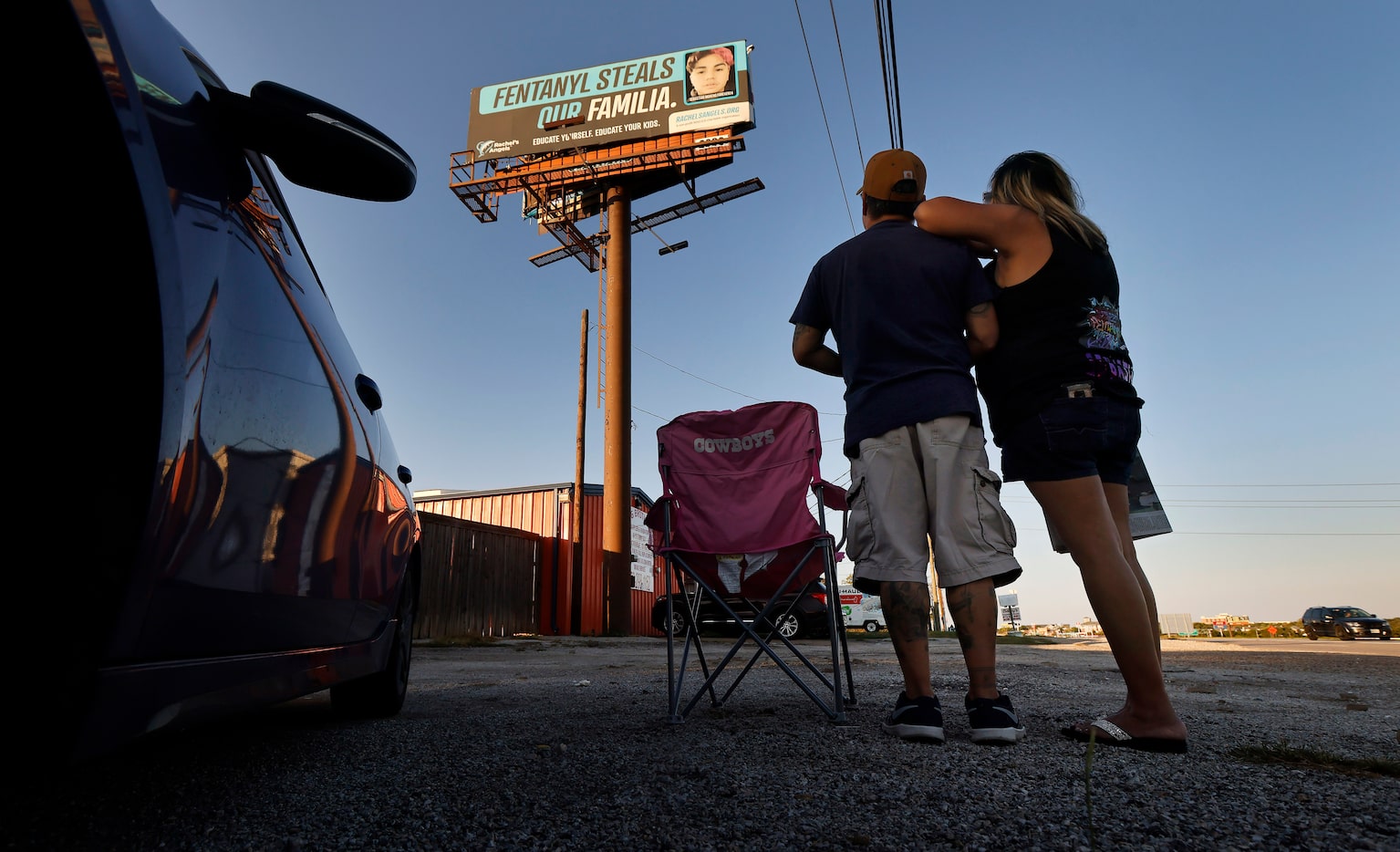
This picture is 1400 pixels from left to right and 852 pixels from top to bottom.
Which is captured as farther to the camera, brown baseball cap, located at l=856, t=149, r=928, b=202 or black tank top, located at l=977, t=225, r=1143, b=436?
brown baseball cap, located at l=856, t=149, r=928, b=202

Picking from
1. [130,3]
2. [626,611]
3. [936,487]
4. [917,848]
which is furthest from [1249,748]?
[626,611]

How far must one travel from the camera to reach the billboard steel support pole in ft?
49.3

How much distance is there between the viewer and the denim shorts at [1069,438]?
185 cm

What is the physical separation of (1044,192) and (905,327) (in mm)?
571

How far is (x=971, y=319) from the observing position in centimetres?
212

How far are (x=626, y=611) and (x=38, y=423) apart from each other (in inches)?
587

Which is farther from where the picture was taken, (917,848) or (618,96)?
(618,96)

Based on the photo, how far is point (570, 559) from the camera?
1537 cm

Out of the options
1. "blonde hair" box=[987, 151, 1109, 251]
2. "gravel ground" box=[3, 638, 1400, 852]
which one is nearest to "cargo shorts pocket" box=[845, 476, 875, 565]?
"gravel ground" box=[3, 638, 1400, 852]

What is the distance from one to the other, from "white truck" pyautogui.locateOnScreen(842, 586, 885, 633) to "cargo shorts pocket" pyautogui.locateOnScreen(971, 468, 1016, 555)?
20.5 m

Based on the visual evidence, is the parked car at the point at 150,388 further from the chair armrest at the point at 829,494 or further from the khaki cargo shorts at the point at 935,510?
the chair armrest at the point at 829,494

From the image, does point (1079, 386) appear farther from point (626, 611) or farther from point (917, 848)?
point (626, 611)

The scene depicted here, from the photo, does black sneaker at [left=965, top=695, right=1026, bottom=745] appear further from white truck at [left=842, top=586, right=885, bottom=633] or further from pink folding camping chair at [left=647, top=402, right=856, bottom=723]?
white truck at [left=842, top=586, right=885, bottom=633]

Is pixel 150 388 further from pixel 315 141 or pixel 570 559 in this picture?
pixel 570 559
